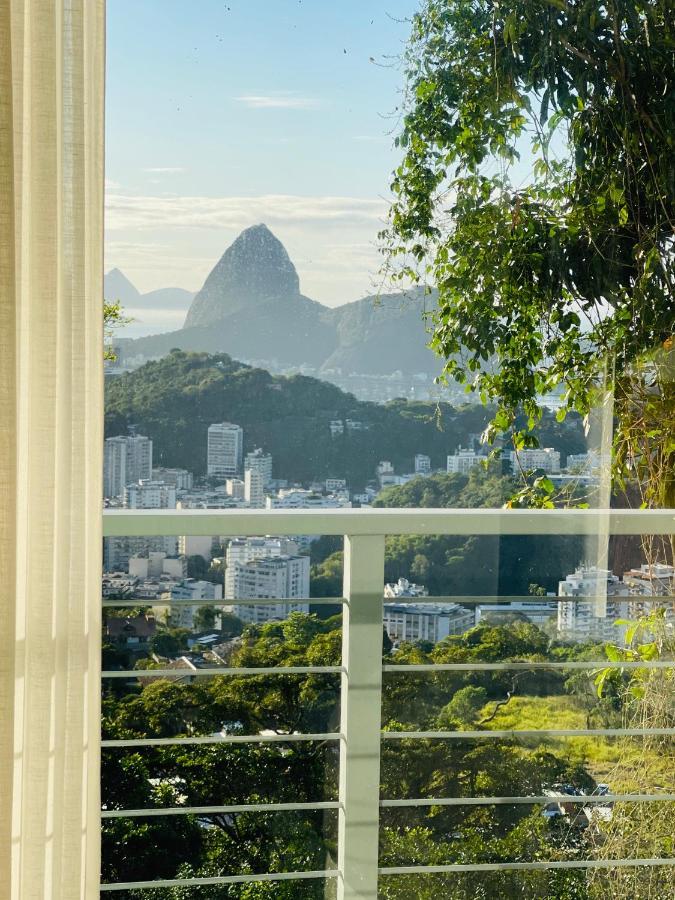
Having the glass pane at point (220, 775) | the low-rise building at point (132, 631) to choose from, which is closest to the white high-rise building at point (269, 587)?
the low-rise building at point (132, 631)

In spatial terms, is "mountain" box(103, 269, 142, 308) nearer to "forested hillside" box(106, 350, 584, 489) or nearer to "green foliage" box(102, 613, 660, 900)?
"forested hillside" box(106, 350, 584, 489)

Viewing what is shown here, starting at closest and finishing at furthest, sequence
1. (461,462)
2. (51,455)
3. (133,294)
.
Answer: (51,455) → (133,294) → (461,462)

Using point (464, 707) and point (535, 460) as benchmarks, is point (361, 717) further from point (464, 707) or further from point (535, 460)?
point (535, 460)

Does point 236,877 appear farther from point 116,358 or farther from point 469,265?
point 469,265

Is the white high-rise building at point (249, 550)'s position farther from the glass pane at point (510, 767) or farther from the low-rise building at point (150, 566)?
the glass pane at point (510, 767)

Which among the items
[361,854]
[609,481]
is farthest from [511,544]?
[361,854]

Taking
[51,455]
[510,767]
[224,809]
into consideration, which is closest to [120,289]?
[51,455]
